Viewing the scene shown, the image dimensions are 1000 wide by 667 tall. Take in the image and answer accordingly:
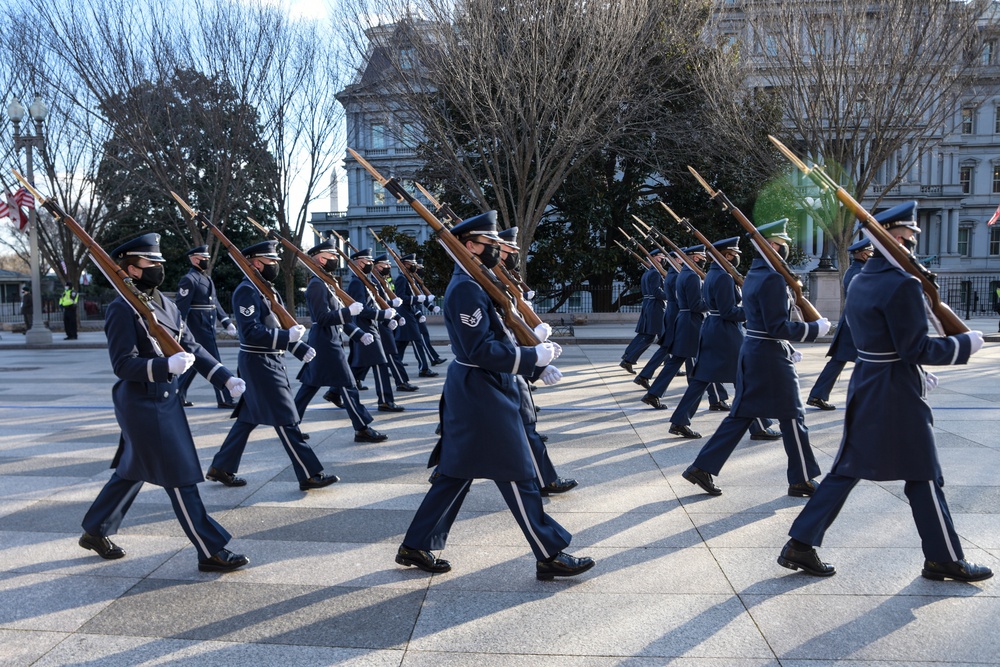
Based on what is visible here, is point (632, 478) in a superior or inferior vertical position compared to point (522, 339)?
inferior

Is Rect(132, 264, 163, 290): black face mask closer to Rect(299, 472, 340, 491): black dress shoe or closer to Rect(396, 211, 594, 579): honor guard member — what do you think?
Rect(396, 211, 594, 579): honor guard member

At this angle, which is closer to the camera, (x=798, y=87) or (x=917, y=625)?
(x=917, y=625)

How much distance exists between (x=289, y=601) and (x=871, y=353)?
10.6 ft

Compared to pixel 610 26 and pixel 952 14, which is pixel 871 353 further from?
pixel 952 14

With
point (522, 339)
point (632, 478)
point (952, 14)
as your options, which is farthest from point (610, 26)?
point (522, 339)

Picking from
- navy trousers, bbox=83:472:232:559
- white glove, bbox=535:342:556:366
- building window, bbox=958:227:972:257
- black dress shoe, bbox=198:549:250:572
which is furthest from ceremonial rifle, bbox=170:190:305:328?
building window, bbox=958:227:972:257

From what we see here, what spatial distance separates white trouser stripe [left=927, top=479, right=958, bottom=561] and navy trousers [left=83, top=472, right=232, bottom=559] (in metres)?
3.72

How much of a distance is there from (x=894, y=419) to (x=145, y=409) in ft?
13.0

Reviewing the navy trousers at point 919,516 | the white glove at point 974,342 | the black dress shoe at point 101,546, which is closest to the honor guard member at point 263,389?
the black dress shoe at point 101,546

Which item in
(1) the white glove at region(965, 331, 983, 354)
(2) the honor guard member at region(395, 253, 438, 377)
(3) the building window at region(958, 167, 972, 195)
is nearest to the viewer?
(1) the white glove at region(965, 331, 983, 354)

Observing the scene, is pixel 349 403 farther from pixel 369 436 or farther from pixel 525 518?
→ pixel 525 518

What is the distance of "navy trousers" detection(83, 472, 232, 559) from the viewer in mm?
4309

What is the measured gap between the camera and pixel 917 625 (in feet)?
11.7

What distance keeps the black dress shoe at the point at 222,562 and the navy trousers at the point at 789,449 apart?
3.15 meters
